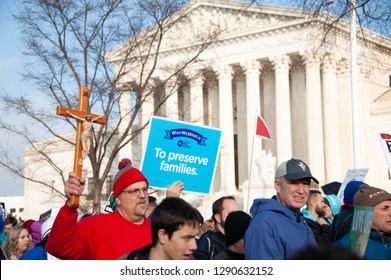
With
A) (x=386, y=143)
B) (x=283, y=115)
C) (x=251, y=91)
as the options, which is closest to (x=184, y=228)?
(x=386, y=143)

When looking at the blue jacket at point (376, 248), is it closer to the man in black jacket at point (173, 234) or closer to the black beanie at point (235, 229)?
the black beanie at point (235, 229)

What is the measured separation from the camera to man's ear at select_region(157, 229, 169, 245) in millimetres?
4141

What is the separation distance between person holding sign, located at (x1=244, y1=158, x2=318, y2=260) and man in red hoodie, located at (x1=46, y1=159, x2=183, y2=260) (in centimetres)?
92

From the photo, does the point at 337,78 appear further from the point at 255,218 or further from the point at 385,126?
the point at 255,218

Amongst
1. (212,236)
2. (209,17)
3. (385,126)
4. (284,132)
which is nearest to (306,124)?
(284,132)

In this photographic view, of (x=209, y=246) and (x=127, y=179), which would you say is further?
(x=209, y=246)

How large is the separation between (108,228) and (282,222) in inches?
53.8

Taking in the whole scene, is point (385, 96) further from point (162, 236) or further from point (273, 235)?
point (162, 236)

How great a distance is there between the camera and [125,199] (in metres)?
5.40

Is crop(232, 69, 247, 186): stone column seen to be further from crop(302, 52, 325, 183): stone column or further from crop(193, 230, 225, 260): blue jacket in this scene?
crop(193, 230, 225, 260): blue jacket

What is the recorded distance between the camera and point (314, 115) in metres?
47.7

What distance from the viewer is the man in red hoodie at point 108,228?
4582 millimetres

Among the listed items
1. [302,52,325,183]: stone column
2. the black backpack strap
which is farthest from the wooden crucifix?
[302,52,325,183]: stone column
